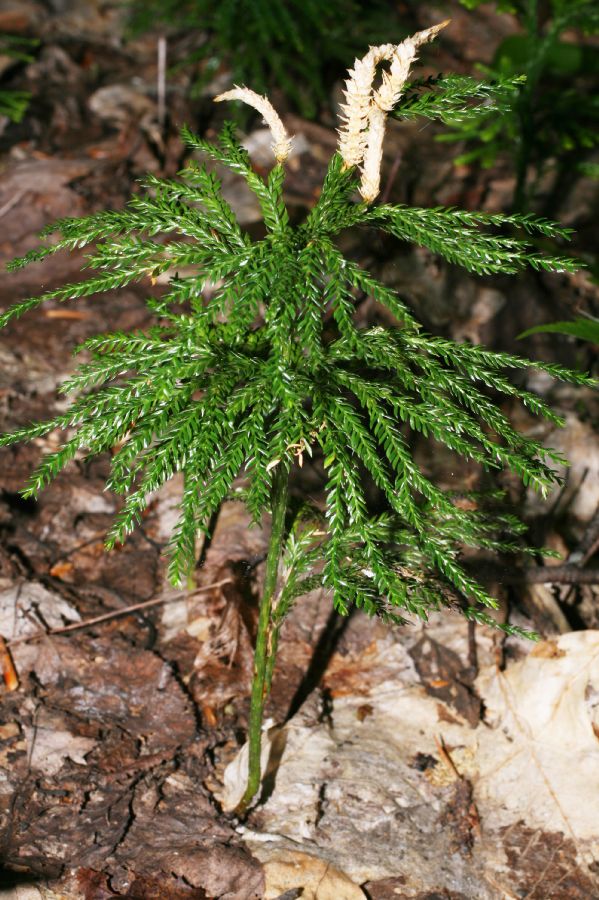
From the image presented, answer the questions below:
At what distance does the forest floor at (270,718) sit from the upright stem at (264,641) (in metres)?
0.14

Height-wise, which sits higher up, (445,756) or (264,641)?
(264,641)

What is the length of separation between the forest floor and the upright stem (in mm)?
141

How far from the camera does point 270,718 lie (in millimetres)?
2635

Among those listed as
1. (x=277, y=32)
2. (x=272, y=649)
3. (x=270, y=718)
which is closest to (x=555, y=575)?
(x=270, y=718)

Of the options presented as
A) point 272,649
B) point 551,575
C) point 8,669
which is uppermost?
point 272,649

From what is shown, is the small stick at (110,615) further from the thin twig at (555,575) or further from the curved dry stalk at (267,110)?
the curved dry stalk at (267,110)

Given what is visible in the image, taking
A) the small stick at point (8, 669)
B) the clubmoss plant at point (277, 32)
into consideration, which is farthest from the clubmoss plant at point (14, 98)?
the small stick at point (8, 669)

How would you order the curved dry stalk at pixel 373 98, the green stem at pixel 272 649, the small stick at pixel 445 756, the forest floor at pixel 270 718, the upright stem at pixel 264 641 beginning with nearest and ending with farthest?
1. the curved dry stalk at pixel 373 98
2. the upright stem at pixel 264 641
3. the green stem at pixel 272 649
4. the forest floor at pixel 270 718
5. the small stick at pixel 445 756

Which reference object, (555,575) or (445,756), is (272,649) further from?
(555,575)

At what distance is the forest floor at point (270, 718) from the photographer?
90.0 inches

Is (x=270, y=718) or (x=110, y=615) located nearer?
(x=270, y=718)

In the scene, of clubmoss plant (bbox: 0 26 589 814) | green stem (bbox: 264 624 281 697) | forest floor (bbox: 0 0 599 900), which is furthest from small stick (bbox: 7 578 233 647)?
clubmoss plant (bbox: 0 26 589 814)

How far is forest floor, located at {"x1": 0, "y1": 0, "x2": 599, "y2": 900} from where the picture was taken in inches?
90.0

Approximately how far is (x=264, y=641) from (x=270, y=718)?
596mm
